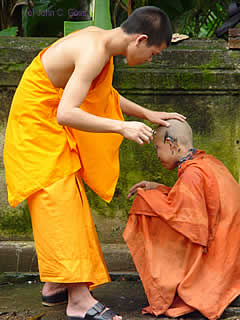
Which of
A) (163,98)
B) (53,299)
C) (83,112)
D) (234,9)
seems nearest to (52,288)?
(53,299)

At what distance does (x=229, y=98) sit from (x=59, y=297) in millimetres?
1783

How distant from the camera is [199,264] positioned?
2.81 meters

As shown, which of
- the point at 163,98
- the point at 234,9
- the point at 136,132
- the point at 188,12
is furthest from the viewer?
the point at 188,12

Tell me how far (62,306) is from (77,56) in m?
1.51

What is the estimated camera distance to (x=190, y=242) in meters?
2.83

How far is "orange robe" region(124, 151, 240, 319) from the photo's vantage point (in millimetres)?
2781

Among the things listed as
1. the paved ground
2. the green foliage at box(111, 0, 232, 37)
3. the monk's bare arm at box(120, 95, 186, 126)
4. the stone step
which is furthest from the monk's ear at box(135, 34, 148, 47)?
the green foliage at box(111, 0, 232, 37)

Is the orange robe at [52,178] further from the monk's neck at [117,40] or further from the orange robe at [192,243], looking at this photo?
the orange robe at [192,243]

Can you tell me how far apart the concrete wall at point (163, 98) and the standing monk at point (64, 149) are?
2.49ft

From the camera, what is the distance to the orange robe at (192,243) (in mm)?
2781

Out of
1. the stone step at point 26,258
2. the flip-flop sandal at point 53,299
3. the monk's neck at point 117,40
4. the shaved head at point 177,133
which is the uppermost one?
the monk's neck at point 117,40

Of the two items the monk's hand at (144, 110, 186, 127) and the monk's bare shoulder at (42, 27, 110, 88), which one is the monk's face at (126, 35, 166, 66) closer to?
the monk's bare shoulder at (42, 27, 110, 88)

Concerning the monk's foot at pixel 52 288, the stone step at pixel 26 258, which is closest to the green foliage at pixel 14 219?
the stone step at pixel 26 258

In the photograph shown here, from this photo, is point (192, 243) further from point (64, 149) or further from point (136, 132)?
point (64, 149)
